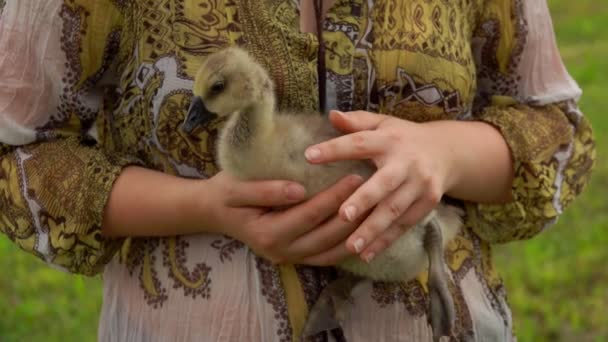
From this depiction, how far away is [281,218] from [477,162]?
38 cm

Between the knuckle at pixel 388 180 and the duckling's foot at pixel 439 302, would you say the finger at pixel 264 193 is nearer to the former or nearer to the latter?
the knuckle at pixel 388 180

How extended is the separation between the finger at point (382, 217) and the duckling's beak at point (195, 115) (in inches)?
11.0

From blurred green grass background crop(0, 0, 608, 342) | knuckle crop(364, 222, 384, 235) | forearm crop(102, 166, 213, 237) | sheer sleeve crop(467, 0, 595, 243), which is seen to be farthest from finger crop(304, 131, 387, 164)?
blurred green grass background crop(0, 0, 608, 342)

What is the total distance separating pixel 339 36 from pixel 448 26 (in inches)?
7.7

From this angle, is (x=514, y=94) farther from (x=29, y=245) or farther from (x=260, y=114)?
(x=29, y=245)

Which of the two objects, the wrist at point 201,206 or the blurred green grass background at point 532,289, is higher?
the wrist at point 201,206

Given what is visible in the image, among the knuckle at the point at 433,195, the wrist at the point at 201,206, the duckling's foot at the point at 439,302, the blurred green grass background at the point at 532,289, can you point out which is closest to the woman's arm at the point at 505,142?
the knuckle at the point at 433,195

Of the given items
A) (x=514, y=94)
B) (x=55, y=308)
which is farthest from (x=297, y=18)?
(x=55, y=308)

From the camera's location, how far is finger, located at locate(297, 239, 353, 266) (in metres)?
1.38

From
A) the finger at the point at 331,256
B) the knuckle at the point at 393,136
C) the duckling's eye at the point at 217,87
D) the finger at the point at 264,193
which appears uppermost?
the duckling's eye at the point at 217,87

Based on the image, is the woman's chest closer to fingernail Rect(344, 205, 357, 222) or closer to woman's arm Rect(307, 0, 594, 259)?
woman's arm Rect(307, 0, 594, 259)

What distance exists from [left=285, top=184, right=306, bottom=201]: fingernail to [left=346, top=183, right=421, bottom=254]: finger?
97 mm

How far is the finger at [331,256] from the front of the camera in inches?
54.2

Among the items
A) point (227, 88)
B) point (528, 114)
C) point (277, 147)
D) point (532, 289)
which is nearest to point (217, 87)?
point (227, 88)
